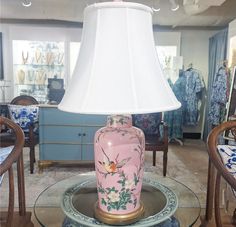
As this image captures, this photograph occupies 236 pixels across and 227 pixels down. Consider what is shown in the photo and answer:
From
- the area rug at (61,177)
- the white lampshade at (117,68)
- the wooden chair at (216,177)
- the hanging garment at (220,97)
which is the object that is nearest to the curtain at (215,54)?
the hanging garment at (220,97)

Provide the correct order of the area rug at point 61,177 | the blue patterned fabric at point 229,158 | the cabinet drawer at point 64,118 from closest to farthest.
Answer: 1. the blue patterned fabric at point 229,158
2. the area rug at point 61,177
3. the cabinet drawer at point 64,118

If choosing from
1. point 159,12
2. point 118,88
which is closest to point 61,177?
point 118,88

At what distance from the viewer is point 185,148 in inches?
177

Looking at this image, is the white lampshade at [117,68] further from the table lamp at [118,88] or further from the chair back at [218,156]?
the chair back at [218,156]

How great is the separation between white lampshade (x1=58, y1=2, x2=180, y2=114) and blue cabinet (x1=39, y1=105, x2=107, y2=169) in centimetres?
211

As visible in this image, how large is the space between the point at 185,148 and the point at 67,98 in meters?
3.75

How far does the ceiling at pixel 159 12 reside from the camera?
344 centimetres

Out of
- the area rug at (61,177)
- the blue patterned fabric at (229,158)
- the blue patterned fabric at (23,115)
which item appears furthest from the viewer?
the blue patterned fabric at (23,115)

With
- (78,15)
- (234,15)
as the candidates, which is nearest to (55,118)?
(78,15)

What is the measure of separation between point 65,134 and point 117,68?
2.31 m

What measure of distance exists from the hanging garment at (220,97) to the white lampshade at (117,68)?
3070mm

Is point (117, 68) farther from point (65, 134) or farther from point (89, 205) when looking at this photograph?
point (65, 134)

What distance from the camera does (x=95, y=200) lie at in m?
1.32

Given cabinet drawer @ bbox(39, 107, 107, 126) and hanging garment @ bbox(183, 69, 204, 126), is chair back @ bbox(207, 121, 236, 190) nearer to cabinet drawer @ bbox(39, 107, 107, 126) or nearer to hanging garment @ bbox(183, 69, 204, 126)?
cabinet drawer @ bbox(39, 107, 107, 126)
